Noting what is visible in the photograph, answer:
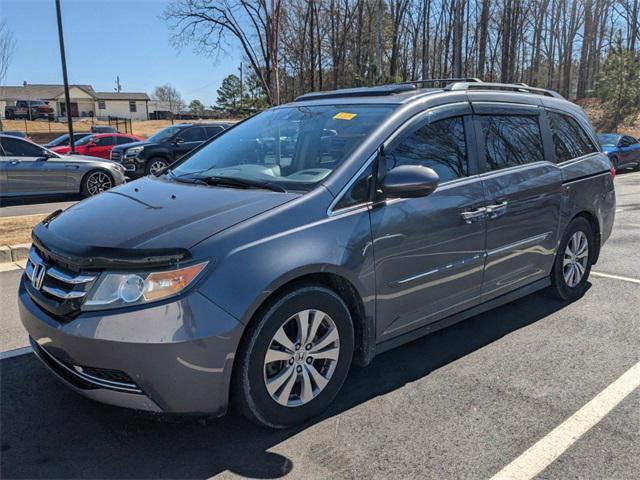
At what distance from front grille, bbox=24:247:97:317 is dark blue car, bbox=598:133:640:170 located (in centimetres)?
1962

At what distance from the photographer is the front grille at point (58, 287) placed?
104 inches

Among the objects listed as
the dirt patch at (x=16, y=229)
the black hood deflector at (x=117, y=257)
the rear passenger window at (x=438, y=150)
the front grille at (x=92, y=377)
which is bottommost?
the dirt patch at (x=16, y=229)

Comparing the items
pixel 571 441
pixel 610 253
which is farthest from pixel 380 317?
pixel 610 253

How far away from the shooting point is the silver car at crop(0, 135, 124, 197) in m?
11.5

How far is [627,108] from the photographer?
105ft

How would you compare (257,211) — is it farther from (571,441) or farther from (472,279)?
(571,441)

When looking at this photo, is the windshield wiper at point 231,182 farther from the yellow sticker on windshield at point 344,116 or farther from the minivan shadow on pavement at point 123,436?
the minivan shadow on pavement at point 123,436

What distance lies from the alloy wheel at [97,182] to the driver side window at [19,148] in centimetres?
113

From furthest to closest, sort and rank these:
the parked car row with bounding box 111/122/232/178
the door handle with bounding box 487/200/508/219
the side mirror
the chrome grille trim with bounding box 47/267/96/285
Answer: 1. the parked car row with bounding box 111/122/232/178
2. the door handle with bounding box 487/200/508/219
3. the side mirror
4. the chrome grille trim with bounding box 47/267/96/285

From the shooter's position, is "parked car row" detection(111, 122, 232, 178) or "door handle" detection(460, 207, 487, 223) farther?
"parked car row" detection(111, 122, 232, 178)

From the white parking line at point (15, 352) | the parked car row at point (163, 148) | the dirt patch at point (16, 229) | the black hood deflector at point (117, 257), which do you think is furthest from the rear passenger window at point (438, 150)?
the parked car row at point (163, 148)

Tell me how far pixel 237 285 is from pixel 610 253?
5.96 metres

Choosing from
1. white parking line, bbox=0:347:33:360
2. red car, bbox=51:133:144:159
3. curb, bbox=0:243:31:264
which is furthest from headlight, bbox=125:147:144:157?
white parking line, bbox=0:347:33:360

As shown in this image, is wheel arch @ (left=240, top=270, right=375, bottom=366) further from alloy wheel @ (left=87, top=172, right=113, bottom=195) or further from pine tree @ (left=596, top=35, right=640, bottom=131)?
pine tree @ (left=596, top=35, right=640, bottom=131)
